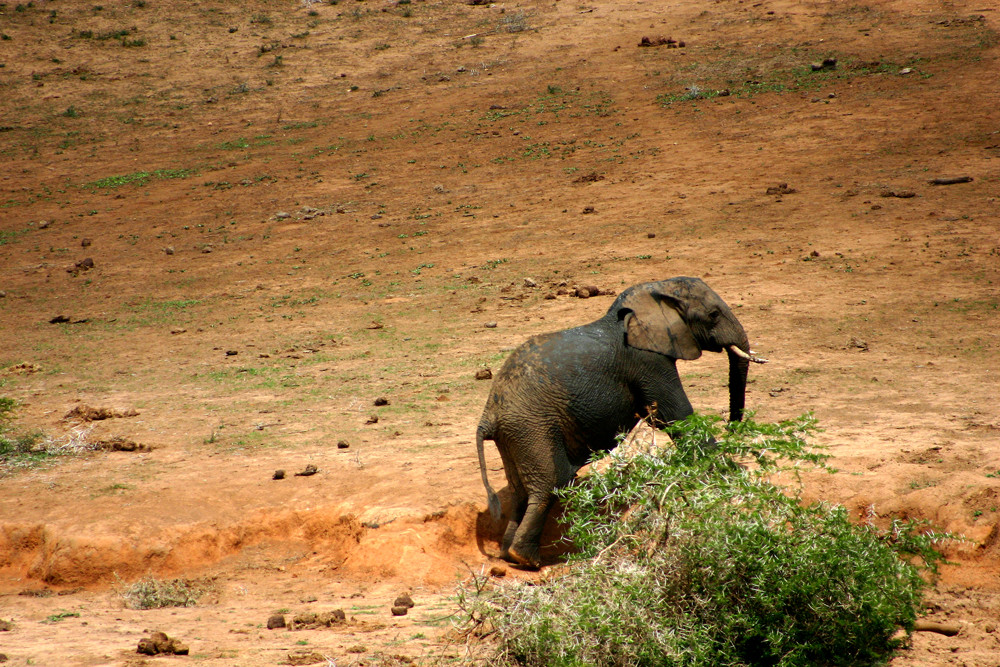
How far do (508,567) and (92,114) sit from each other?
22.3 meters

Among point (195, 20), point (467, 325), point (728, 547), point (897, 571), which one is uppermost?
point (195, 20)

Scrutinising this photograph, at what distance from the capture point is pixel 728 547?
454 cm

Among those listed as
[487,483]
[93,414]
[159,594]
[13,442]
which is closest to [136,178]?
[93,414]

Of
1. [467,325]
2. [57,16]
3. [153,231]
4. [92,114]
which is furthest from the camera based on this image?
[57,16]

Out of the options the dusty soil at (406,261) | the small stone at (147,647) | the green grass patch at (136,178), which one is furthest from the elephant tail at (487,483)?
the green grass patch at (136,178)

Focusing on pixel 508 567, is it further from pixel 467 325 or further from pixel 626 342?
pixel 467 325

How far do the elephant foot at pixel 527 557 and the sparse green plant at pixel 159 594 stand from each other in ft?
7.20

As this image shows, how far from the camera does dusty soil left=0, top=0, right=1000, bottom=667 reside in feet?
22.0

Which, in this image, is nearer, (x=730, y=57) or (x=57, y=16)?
(x=730, y=57)

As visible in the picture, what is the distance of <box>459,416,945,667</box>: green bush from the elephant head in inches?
69.4

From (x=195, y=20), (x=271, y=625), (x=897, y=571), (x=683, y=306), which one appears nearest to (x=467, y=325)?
(x=683, y=306)

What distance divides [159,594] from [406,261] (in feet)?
31.2

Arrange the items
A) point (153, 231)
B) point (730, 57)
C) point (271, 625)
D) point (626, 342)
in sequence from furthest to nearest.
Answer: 1. point (730, 57)
2. point (153, 231)
3. point (626, 342)
4. point (271, 625)

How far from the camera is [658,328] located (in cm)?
662
